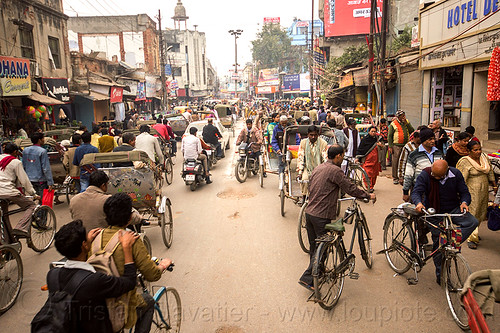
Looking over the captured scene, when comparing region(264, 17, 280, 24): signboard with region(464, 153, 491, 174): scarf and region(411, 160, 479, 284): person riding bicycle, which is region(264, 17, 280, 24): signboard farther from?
region(411, 160, 479, 284): person riding bicycle

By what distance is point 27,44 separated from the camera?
55.3 ft

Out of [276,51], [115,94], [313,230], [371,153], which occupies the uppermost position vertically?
[276,51]

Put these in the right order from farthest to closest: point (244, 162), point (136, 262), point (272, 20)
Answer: point (272, 20) → point (244, 162) → point (136, 262)

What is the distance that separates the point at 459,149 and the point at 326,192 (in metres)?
2.93

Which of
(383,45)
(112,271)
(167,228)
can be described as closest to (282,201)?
(167,228)

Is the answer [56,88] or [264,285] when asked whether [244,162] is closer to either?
[264,285]

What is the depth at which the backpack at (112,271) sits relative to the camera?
269 centimetres

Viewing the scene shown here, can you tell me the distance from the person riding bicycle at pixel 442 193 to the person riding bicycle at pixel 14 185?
5.41 m

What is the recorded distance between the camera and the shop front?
10.8 m

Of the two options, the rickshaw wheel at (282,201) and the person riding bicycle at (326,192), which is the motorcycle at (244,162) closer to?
the rickshaw wheel at (282,201)

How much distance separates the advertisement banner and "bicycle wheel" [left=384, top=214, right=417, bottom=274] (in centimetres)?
6081

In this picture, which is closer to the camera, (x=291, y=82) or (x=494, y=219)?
(x=494, y=219)

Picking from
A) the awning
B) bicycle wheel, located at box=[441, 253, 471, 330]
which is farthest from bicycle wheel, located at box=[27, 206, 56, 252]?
the awning

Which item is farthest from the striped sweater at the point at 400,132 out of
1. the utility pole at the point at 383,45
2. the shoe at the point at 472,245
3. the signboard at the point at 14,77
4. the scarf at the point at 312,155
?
the signboard at the point at 14,77
